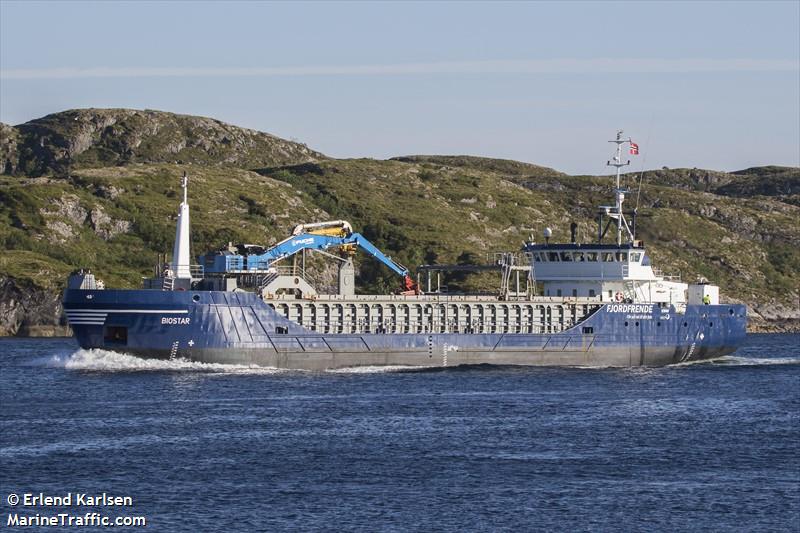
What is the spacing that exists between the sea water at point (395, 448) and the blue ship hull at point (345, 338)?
4.20 feet

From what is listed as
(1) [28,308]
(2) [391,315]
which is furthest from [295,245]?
(1) [28,308]

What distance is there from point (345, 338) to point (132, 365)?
1254 centimetres

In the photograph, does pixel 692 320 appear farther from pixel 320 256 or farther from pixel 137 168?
pixel 137 168

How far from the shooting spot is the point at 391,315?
8281 centimetres

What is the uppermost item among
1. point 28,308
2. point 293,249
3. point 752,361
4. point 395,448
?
point 293,249

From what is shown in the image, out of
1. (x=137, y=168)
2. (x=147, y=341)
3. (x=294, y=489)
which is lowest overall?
(x=294, y=489)

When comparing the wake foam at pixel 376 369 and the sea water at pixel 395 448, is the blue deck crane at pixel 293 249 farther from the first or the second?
the wake foam at pixel 376 369

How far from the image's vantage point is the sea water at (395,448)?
40.1 m

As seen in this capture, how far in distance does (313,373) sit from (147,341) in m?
9.53

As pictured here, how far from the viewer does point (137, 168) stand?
183 m

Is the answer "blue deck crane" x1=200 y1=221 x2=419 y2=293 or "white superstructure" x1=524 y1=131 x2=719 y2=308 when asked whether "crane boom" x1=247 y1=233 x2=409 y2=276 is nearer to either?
"blue deck crane" x1=200 y1=221 x2=419 y2=293

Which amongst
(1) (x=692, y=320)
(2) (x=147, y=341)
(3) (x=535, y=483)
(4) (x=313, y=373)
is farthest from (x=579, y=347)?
(3) (x=535, y=483)

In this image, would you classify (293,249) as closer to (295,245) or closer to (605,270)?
(295,245)

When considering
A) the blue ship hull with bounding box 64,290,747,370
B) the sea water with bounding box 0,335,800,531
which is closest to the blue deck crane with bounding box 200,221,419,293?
the blue ship hull with bounding box 64,290,747,370
